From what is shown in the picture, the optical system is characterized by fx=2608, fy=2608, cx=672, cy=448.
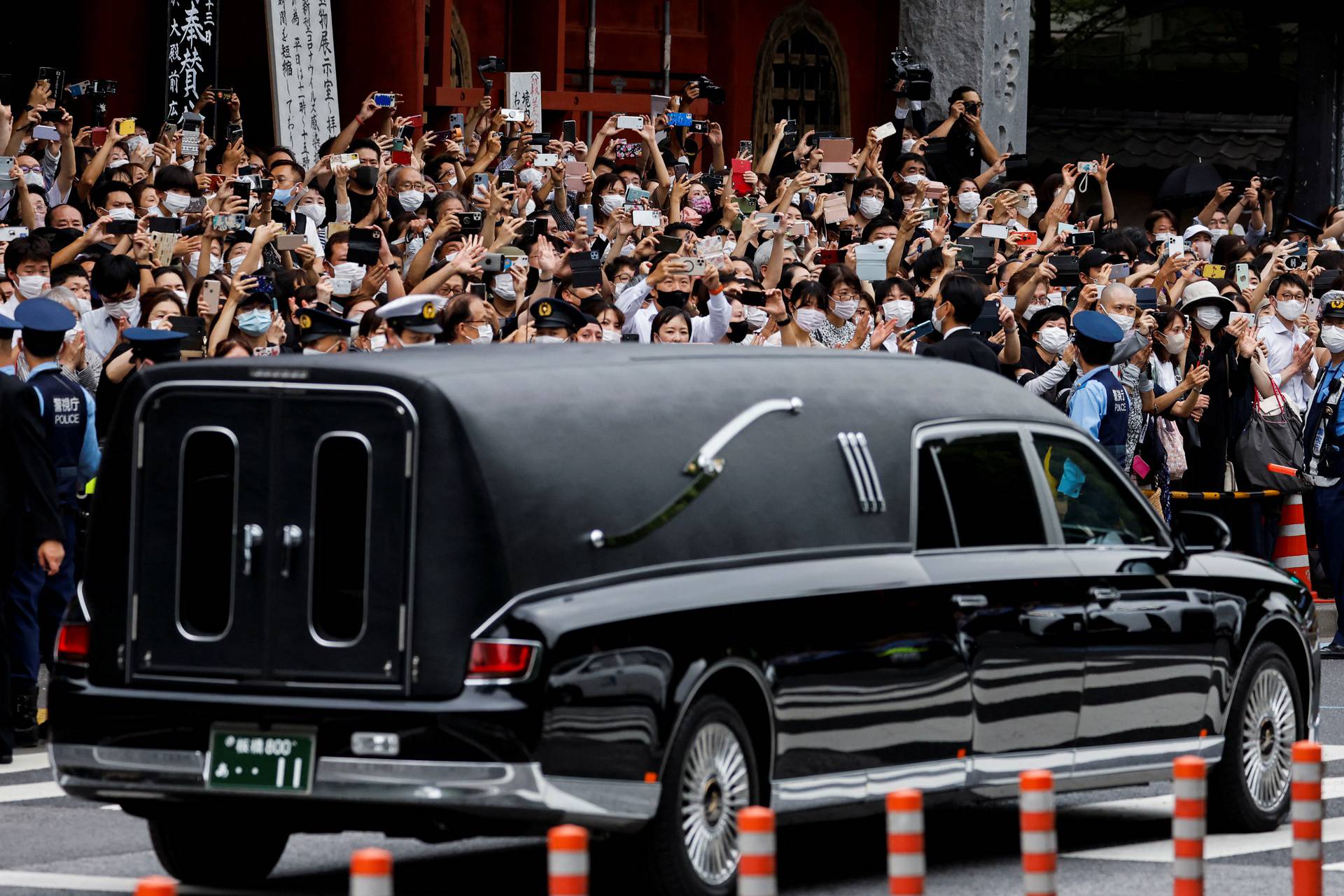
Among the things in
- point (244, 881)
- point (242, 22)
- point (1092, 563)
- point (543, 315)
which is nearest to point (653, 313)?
point (543, 315)

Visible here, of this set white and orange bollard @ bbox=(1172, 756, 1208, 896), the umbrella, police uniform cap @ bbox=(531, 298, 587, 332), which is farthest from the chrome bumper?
the umbrella

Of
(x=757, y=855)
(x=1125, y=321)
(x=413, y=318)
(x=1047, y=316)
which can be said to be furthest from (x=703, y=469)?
(x=1047, y=316)

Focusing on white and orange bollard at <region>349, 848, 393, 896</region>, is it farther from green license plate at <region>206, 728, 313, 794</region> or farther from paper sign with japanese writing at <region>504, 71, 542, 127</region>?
paper sign with japanese writing at <region>504, 71, 542, 127</region>

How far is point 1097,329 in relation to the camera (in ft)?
45.1

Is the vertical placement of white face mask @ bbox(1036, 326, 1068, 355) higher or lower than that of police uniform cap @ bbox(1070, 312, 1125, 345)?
lower

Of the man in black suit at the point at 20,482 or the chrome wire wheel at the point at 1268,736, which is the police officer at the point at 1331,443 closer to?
the chrome wire wheel at the point at 1268,736

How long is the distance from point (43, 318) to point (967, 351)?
4818 millimetres

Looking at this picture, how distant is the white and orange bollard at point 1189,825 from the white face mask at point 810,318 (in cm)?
919

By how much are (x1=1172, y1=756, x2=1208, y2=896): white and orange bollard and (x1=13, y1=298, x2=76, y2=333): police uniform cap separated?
656cm

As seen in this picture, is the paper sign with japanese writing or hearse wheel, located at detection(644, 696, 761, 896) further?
the paper sign with japanese writing

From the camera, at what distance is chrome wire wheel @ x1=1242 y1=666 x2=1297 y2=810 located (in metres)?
9.95

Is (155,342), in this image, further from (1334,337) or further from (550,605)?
(1334,337)

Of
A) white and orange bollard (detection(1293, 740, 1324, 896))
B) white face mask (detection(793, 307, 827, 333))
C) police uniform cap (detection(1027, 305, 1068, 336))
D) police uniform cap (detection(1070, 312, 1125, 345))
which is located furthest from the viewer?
police uniform cap (detection(1027, 305, 1068, 336))

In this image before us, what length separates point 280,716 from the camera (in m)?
7.62
